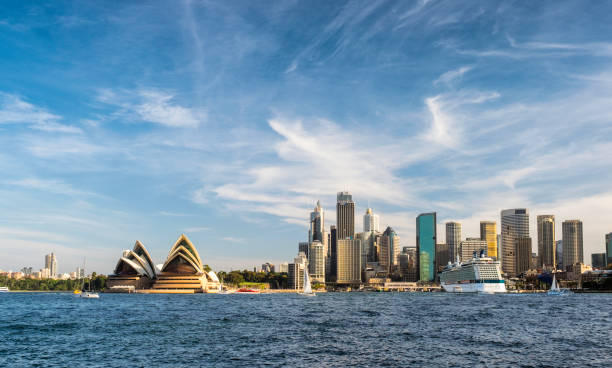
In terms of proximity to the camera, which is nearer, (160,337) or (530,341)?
(530,341)

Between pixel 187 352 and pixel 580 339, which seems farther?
pixel 580 339

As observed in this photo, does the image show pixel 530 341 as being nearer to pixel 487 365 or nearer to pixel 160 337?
pixel 487 365

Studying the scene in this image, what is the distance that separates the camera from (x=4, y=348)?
40781 mm

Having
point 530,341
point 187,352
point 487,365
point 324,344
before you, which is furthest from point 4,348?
point 530,341

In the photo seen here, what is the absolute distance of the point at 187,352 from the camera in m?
38.2

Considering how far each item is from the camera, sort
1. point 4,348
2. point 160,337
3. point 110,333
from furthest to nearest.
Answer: point 110,333
point 160,337
point 4,348

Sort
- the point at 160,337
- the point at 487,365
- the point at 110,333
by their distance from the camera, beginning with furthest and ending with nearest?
1. the point at 110,333
2. the point at 160,337
3. the point at 487,365

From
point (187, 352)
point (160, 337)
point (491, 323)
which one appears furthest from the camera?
point (491, 323)

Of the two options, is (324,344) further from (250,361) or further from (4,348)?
(4,348)

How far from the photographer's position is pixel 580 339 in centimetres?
4506

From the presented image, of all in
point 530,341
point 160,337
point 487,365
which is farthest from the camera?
point 160,337

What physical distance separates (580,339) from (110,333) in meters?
43.4

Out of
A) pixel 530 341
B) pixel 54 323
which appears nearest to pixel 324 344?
pixel 530 341

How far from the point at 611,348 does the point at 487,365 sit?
13734 millimetres
